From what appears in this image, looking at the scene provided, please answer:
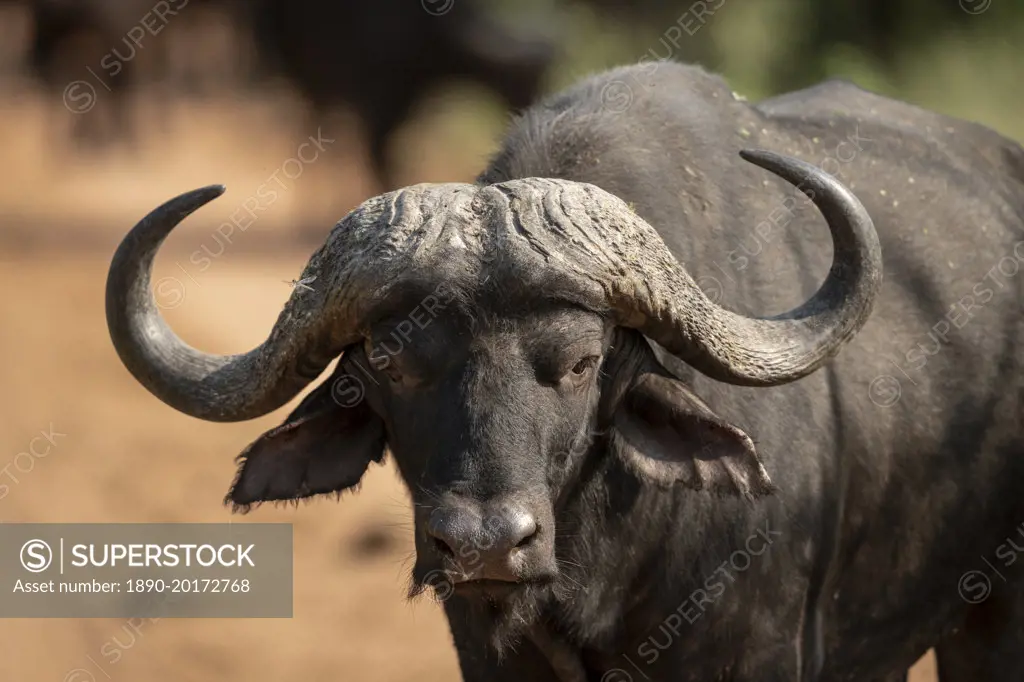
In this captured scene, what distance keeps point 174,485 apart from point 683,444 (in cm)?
716

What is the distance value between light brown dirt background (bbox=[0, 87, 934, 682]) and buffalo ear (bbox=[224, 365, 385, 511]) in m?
0.35

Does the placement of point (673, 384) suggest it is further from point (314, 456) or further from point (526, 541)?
point (314, 456)

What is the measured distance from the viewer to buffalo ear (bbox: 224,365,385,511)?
176 inches

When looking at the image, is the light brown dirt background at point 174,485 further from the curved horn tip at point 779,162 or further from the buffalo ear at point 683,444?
the curved horn tip at point 779,162

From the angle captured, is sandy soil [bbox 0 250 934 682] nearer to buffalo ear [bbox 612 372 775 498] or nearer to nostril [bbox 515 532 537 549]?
buffalo ear [bbox 612 372 775 498]

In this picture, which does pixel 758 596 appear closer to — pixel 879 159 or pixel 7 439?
pixel 879 159

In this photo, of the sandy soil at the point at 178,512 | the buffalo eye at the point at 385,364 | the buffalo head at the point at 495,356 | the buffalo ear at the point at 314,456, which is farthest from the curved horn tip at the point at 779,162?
the sandy soil at the point at 178,512

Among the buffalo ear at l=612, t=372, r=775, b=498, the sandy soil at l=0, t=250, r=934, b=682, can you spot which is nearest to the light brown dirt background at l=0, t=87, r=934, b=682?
the sandy soil at l=0, t=250, r=934, b=682

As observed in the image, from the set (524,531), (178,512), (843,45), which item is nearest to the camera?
(524,531)

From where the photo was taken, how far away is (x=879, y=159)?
5.80m

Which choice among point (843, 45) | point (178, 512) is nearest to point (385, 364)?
point (178, 512)

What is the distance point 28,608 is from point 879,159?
611 centimetres

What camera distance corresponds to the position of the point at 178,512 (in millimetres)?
10430

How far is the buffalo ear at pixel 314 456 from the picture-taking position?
4.47 m
